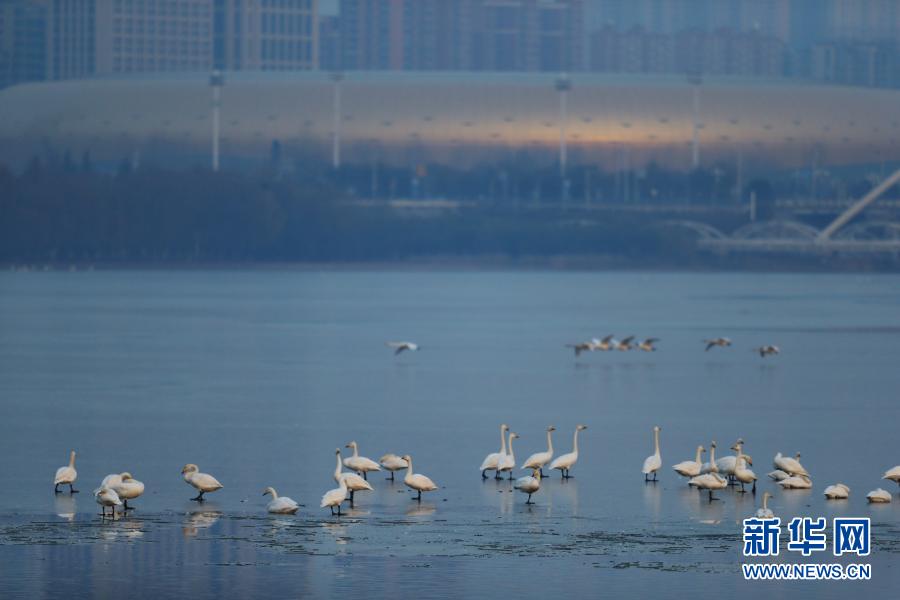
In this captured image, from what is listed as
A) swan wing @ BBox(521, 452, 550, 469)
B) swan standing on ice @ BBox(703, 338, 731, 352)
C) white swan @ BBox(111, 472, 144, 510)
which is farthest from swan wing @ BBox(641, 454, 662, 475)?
swan standing on ice @ BBox(703, 338, 731, 352)

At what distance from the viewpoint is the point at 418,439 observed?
29953 millimetres

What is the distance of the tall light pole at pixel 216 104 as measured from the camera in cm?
15041

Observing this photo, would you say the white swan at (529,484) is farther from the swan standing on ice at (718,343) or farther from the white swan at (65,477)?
the swan standing on ice at (718,343)

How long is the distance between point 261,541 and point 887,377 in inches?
926

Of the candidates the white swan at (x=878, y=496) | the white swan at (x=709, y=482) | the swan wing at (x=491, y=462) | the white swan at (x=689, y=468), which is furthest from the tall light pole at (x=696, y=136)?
the white swan at (x=878, y=496)

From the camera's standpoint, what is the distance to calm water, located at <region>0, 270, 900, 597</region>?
774 inches

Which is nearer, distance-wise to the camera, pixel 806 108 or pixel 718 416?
pixel 718 416

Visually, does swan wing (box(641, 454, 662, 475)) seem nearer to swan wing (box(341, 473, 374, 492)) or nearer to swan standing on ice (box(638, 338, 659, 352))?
swan wing (box(341, 473, 374, 492))

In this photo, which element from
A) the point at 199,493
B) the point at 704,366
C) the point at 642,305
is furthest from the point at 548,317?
the point at 199,493

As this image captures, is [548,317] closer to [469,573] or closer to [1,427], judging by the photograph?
[1,427]

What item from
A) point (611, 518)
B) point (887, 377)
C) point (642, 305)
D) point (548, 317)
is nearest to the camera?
point (611, 518)

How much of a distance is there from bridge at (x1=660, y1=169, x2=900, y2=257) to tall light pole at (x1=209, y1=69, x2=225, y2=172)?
2878cm

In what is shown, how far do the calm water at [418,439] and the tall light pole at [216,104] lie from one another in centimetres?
8143

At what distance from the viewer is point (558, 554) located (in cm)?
2038
